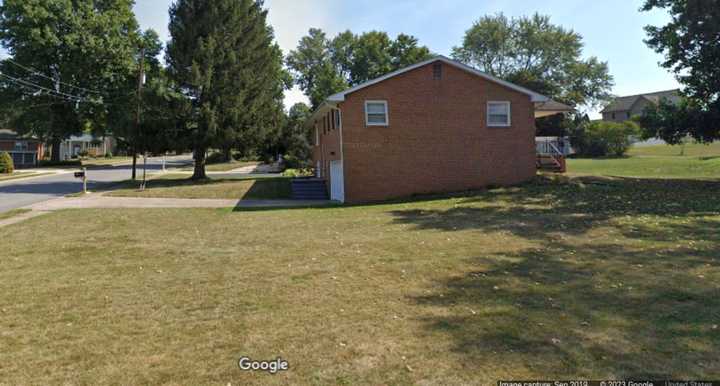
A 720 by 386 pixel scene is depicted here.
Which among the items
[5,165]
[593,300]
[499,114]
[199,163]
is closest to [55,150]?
[5,165]

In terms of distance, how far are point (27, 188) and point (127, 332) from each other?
26.5 metres

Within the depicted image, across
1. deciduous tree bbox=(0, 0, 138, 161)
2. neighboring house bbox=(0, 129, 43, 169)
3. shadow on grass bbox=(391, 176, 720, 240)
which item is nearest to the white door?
shadow on grass bbox=(391, 176, 720, 240)

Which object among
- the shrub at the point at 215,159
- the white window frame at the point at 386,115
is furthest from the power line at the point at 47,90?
the white window frame at the point at 386,115

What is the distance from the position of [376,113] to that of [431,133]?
2.73 meters

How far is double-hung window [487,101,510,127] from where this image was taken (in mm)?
22344

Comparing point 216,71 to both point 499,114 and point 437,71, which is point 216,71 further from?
point 499,114

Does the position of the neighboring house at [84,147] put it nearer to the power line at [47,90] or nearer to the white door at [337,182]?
the power line at [47,90]

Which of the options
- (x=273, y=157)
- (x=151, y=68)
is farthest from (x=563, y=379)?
(x=273, y=157)

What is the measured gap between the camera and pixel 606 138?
47562 millimetres

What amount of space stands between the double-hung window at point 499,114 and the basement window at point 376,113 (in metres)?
5.13

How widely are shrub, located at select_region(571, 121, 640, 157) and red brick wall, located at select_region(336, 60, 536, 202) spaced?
30.0 metres

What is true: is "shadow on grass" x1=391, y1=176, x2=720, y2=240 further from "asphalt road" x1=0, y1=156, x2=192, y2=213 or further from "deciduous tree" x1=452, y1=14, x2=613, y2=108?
"deciduous tree" x1=452, y1=14, x2=613, y2=108

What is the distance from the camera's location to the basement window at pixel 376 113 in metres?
→ 21.2

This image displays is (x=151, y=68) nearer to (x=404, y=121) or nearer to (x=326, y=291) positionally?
(x=404, y=121)
